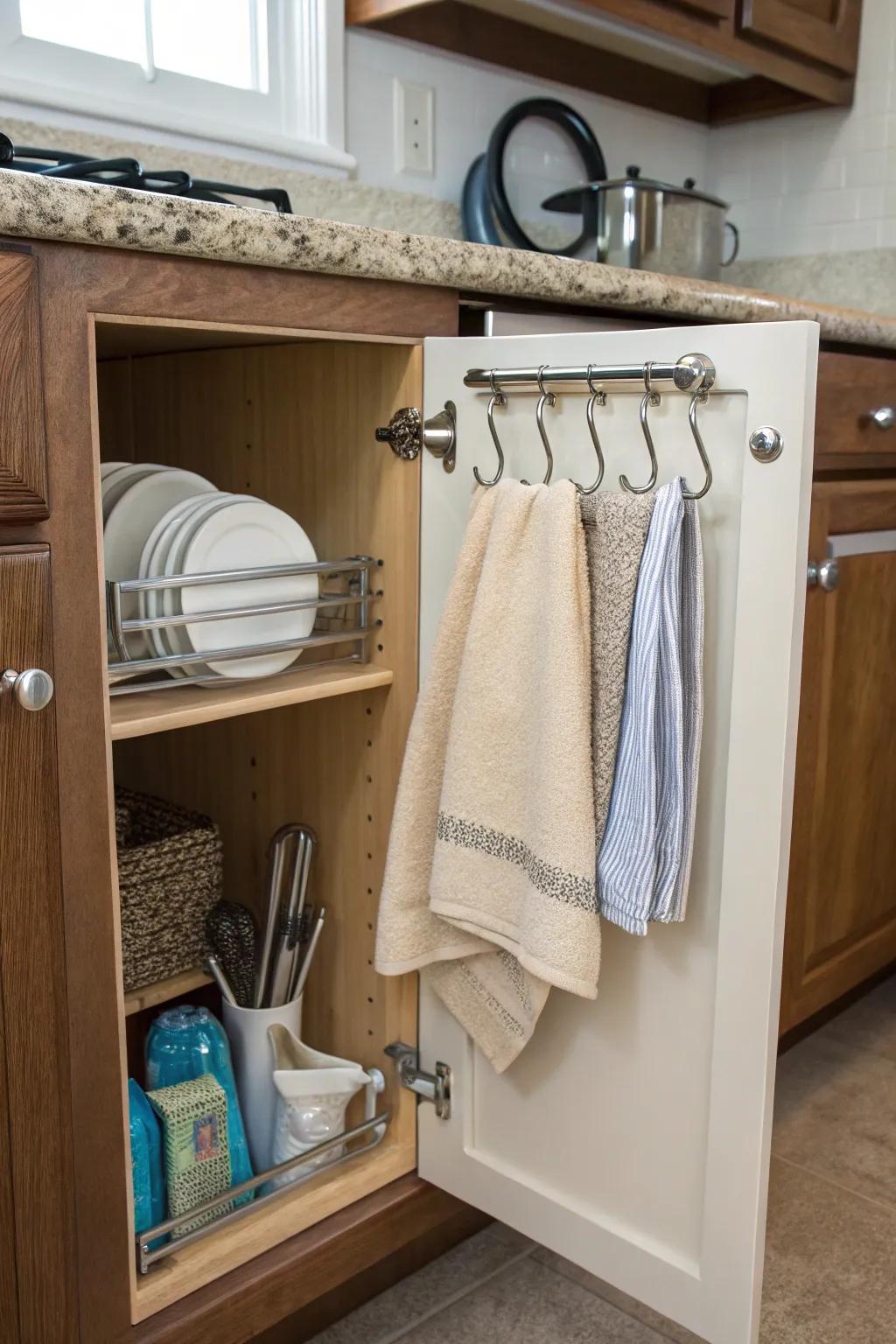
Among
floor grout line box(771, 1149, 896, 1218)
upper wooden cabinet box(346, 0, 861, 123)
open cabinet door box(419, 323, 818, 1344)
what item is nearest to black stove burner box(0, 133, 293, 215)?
open cabinet door box(419, 323, 818, 1344)

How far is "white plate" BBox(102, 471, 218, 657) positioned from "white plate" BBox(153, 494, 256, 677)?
0.04 metres

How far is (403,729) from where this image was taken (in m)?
1.16

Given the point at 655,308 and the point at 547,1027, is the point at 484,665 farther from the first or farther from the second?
the point at 655,308

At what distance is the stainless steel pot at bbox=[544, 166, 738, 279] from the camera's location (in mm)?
1867

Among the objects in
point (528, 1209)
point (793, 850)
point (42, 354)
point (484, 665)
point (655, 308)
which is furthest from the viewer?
point (793, 850)

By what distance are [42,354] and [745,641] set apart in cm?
53

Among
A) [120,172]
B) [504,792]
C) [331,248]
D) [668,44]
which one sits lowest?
[504,792]

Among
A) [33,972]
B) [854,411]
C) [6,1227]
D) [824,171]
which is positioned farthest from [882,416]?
[6,1227]

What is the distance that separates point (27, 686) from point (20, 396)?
194 millimetres

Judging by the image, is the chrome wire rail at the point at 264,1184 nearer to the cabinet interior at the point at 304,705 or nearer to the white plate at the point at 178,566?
the cabinet interior at the point at 304,705

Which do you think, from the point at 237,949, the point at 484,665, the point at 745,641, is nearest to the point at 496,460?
the point at 484,665

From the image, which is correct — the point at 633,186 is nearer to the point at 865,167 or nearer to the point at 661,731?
the point at 865,167

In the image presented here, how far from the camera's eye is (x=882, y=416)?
57.8 inches

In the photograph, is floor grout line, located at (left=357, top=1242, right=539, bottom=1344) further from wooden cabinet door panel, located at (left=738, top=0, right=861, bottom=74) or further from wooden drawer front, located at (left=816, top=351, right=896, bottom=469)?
wooden cabinet door panel, located at (left=738, top=0, right=861, bottom=74)
